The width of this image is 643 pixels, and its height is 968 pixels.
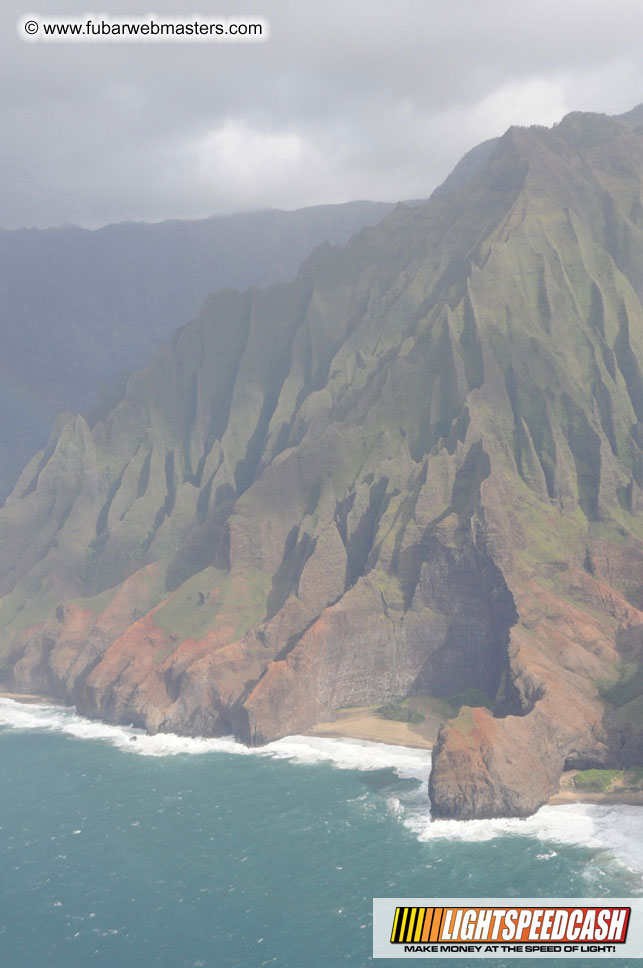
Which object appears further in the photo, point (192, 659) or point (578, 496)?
point (578, 496)

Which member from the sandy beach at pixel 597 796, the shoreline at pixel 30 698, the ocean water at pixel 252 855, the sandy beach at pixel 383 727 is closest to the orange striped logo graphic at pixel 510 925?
the ocean water at pixel 252 855

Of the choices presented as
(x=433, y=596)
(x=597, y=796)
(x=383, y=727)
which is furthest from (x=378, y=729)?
(x=597, y=796)

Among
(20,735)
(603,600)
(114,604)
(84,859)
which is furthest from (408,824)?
(114,604)

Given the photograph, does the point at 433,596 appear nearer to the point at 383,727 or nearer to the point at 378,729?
the point at 383,727

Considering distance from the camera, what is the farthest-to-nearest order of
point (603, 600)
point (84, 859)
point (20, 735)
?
1. point (20, 735)
2. point (603, 600)
3. point (84, 859)

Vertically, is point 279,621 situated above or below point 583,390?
below

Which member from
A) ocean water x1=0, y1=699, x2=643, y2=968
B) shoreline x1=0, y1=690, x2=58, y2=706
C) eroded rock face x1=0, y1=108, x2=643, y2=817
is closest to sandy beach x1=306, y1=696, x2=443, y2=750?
eroded rock face x1=0, y1=108, x2=643, y2=817

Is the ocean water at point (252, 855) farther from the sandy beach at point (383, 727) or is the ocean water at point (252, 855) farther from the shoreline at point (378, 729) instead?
the sandy beach at point (383, 727)

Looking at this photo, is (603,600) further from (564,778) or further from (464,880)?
(464,880)
